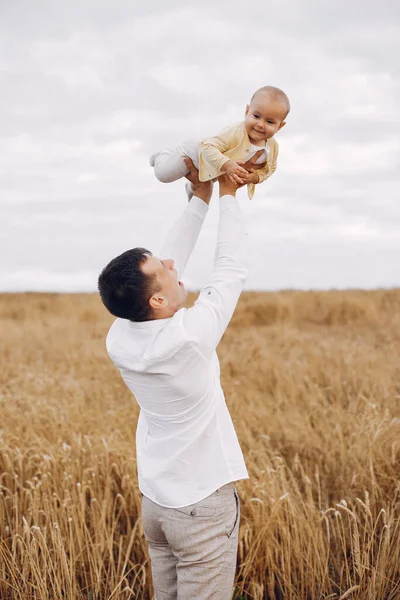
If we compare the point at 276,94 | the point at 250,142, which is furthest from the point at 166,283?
the point at 276,94

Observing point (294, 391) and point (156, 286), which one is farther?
point (294, 391)

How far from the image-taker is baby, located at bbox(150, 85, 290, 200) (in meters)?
3.09

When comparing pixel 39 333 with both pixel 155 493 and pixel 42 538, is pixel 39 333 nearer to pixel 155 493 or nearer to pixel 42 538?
pixel 42 538

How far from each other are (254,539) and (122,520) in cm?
109

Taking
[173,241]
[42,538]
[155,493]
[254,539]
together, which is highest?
[173,241]

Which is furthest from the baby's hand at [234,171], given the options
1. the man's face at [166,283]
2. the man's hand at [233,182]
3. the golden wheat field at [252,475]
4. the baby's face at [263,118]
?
the golden wheat field at [252,475]

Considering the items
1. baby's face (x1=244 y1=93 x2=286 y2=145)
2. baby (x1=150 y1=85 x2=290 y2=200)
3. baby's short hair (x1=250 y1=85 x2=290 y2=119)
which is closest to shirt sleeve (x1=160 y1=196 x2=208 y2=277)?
baby (x1=150 y1=85 x2=290 y2=200)

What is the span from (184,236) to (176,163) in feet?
1.69

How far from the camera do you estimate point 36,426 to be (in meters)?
5.66

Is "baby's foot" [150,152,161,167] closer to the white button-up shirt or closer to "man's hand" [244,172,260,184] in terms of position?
"man's hand" [244,172,260,184]

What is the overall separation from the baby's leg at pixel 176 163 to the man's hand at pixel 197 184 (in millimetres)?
24

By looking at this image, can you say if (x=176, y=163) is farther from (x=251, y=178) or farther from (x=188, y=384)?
(x=188, y=384)

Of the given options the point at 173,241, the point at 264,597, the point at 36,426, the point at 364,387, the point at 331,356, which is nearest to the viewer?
the point at 173,241

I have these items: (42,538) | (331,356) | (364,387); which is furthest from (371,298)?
(42,538)
